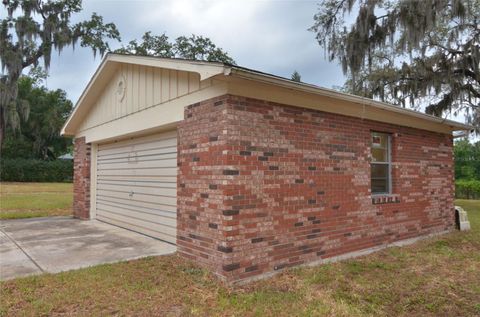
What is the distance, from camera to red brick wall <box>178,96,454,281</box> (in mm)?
4871

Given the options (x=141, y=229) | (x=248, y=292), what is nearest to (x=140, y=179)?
(x=141, y=229)

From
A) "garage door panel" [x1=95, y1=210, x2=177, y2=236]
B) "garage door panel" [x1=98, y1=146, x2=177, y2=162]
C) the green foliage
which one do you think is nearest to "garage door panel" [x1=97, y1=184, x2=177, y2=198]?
"garage door panel" [x1=95, y1=210, x2=177, y2=236]

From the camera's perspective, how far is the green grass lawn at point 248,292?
3.93 metres

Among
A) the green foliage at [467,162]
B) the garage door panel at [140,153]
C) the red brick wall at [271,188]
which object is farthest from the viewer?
the green foliage at [467,162]

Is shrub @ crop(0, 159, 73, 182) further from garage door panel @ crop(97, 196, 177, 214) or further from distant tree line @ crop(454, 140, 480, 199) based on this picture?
distant tree line @ crop(454, 140, 480, 199)

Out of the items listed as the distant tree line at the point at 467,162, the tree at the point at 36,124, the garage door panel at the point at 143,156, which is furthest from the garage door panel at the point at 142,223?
the distant tree line at the point at 467,162

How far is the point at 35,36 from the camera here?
21.0 meters

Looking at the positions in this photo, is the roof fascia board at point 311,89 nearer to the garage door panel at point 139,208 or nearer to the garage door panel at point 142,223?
the garage door panel at point 139,208

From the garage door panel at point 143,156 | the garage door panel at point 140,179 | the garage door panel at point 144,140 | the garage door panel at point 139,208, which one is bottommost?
the garage door panel at point 139,208

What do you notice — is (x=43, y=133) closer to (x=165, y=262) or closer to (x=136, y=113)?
(x=136, y=113)

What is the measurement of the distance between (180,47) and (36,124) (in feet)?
53.0

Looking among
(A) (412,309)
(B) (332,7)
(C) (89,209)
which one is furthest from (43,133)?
(A) (412,309)

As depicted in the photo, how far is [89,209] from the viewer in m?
10.1

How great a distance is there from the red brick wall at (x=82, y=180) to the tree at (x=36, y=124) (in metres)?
27.3
